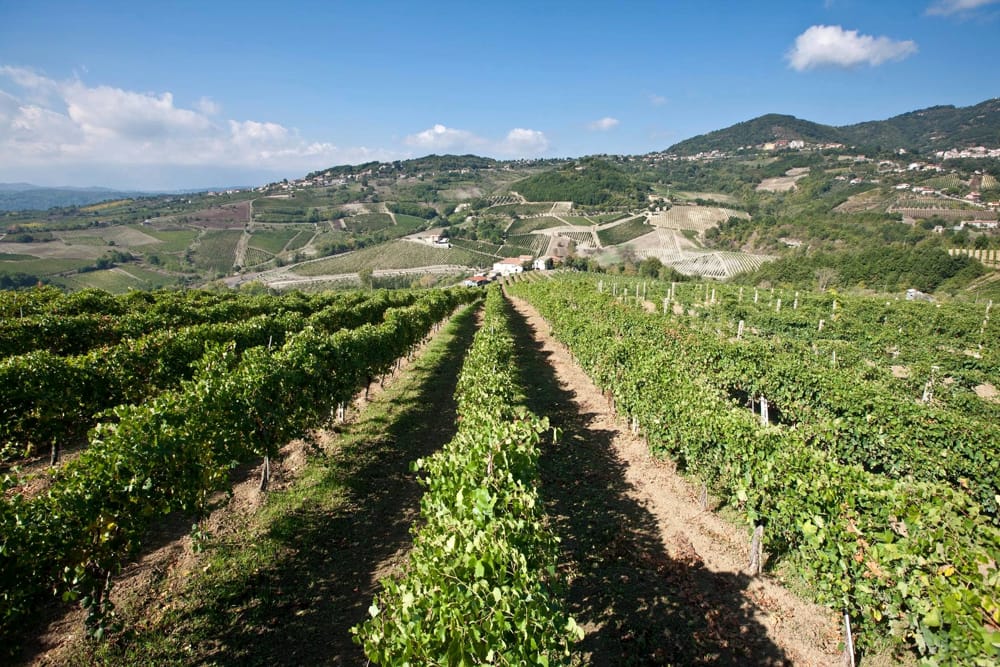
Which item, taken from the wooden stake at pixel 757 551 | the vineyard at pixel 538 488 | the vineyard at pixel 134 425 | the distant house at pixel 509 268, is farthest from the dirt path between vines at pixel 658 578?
the distant house at pixel 509 268

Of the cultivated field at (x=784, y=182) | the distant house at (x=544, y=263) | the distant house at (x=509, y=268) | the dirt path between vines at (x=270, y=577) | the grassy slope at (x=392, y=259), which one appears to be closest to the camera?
the dirt path between vines at (x=270, y=577)

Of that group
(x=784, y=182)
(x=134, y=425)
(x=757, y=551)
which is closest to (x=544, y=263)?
(x=757, y=551)

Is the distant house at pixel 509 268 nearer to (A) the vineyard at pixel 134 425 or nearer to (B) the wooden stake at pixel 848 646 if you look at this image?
(A) the vineyard at pixel 134 425

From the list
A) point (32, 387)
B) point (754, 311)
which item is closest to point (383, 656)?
point (32, 387)

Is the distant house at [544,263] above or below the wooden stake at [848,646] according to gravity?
below

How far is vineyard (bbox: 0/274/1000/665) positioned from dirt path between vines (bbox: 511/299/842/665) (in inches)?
2.2

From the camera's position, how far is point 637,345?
1619 centimetres

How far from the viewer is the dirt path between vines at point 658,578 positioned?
6.38 m

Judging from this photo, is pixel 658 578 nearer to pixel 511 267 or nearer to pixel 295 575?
pixel 295 575

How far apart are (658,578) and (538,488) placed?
8.46 feet

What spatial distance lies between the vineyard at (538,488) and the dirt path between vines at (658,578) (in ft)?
0.19

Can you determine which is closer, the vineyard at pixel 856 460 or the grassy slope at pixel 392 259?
the vineyard at pixel 856 460

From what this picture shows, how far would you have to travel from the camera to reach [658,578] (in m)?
7.71

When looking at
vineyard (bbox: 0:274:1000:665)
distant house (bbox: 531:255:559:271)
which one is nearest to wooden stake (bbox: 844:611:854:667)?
vineyard (bbox: 0:274:1000:665)
